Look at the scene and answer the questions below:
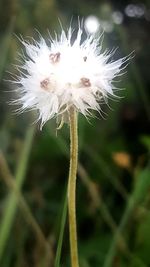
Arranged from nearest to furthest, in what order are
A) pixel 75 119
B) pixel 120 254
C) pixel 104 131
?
pixel 75 119 < pixel 120 254 < pixel 104 131

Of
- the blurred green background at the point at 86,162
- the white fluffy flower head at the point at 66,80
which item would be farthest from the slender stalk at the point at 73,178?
the blurred green background at the point at 86,162

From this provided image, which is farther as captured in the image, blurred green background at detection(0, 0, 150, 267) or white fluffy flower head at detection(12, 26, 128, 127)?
blurred green background at detection(0, 0, 150, 267)

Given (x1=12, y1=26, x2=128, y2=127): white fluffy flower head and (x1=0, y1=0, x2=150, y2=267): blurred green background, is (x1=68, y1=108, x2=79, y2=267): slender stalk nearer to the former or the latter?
(x1=12, y1=26, x2=128, y2=127): white fluffy flower head

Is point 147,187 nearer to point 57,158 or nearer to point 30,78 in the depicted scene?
point 57,158

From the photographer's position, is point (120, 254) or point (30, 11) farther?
point (30, 11)

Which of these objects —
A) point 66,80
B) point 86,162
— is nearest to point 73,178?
point 66,80

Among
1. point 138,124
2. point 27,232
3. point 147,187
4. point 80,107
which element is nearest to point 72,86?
point 80,107

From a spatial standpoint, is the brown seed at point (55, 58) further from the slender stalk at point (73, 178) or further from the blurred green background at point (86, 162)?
the blurred green background at point (86, 162)

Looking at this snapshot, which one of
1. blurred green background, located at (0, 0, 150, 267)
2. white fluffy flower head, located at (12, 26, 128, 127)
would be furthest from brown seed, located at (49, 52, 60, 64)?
blurred green background, located at (0, 0, 150, 267)
